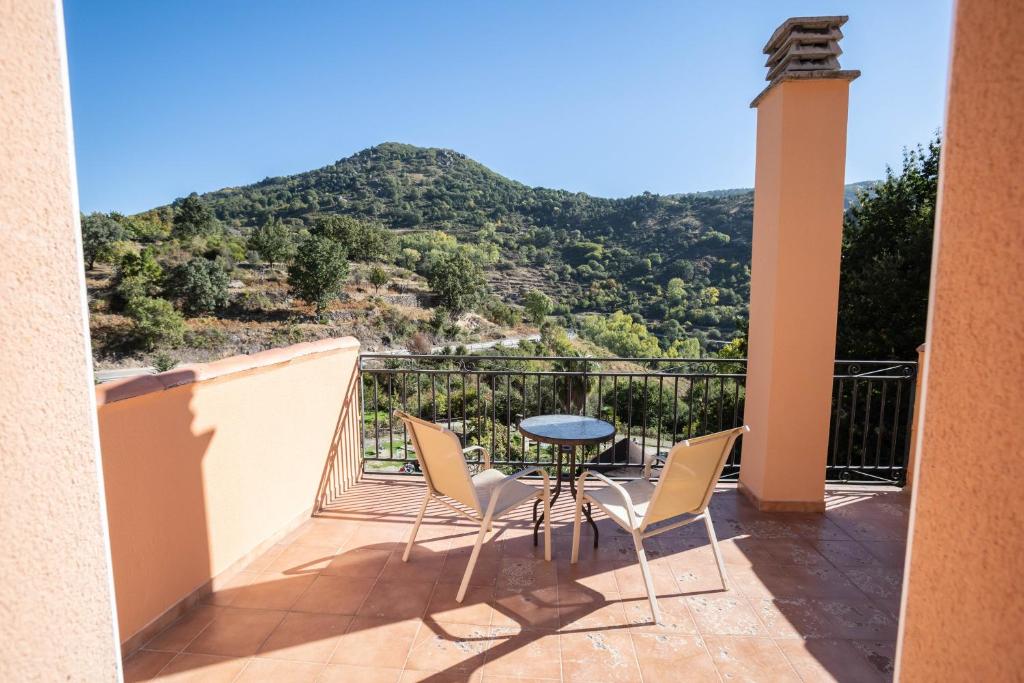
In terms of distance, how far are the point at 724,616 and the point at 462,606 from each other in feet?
3.83

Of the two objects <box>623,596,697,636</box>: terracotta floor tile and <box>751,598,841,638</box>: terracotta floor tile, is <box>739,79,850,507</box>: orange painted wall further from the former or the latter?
<box>623,596,697,636</box>: terracotta floor tile

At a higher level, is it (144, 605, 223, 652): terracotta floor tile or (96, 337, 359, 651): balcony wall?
(96, 337, 359, 651): balcony wall

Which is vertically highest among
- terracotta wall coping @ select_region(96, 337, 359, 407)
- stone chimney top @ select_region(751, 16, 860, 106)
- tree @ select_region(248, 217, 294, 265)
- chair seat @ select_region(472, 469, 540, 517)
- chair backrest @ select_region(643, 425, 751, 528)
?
tree @ select_region(248, 217, 294, 265)

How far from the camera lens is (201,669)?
189 centimetres

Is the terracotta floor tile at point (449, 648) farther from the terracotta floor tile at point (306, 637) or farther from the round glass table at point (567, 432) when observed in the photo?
the round glass table at point (567, 432)

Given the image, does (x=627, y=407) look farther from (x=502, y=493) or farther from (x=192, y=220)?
(x=192, y=220)

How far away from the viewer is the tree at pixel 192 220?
84.0ft

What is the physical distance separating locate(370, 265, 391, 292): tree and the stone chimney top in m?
23.2

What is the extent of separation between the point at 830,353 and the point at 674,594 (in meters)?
1.92

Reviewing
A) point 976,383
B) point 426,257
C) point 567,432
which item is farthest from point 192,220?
point 976,383

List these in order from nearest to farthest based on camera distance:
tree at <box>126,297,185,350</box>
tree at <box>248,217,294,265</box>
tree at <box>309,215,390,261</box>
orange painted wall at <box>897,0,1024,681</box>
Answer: orange painted wall at <box>897,0,1024,681</box>
tree at <box>126,297,185,350</box>
tree at <box>248,217,294,265</box>
tree at <box>309,215,390,261</box>

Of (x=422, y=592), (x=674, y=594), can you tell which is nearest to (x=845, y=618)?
(x=674, y=594)

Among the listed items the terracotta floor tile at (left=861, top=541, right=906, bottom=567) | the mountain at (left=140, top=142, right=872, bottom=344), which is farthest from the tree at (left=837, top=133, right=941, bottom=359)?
the terracotta floor tile at (left=861, top=541, right=906, bottom=567)

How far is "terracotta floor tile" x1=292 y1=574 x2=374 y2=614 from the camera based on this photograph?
7.57 ft
